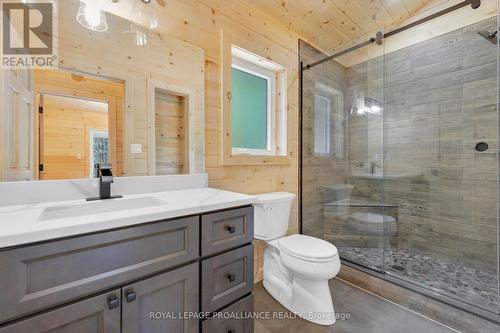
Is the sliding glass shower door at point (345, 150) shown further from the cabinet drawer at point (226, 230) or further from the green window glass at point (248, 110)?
the cabinet drawer at point (226, 230)

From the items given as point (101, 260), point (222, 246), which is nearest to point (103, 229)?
point (101, 260)

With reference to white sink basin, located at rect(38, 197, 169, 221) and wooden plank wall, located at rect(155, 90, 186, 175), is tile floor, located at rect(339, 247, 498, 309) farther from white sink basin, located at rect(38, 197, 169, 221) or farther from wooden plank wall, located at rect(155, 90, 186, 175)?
white sink basin, located at rect(38, 197, 169, 221)

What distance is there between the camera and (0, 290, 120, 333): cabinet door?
629mm

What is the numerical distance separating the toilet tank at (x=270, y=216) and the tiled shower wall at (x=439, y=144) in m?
1.24

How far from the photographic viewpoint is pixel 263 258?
6.71 feet

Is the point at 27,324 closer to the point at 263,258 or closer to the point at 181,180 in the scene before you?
the point at 181,180

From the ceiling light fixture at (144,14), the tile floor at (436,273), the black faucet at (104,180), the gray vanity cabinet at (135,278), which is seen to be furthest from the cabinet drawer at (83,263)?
the tile floor at (436,273)

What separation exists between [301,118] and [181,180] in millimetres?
1449

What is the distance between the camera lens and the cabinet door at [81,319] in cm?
63

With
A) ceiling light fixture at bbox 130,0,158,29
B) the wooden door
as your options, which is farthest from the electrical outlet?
ceiling light fixture at bbox 130,0,158,29

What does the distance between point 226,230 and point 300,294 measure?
36.6 inches

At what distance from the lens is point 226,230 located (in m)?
1.06

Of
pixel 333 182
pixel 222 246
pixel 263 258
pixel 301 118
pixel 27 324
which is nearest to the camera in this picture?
pixel 27 324

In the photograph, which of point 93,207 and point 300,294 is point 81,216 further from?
point 300,294
